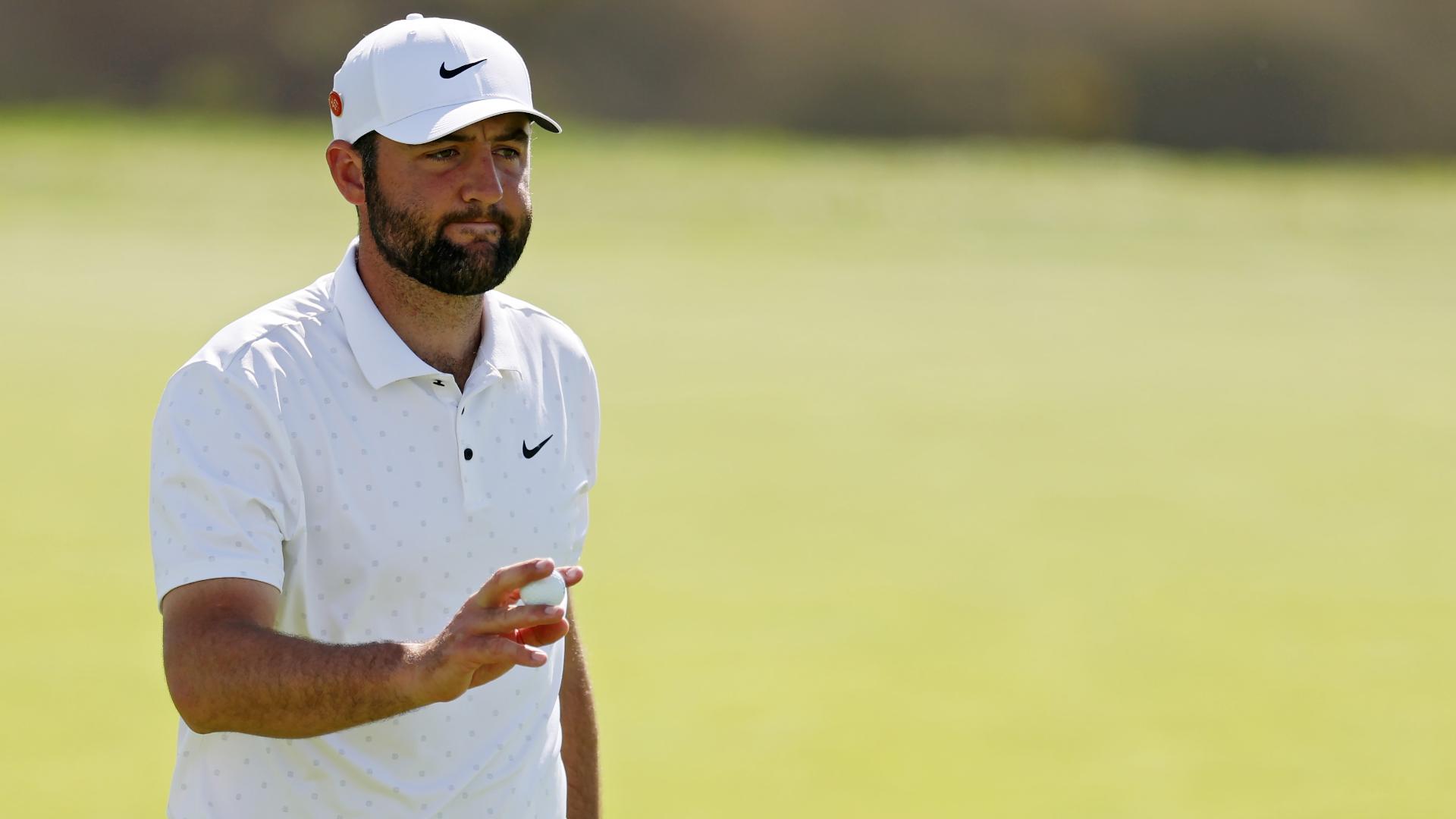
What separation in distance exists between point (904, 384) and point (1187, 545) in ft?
11.3

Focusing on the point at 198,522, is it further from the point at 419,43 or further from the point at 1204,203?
the point at 1204,203

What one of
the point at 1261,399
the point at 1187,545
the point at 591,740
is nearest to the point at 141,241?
the point at 1261,399

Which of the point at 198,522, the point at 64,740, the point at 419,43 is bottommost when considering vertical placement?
the point at 64,740

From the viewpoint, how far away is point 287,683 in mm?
1790

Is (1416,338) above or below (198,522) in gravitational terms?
below

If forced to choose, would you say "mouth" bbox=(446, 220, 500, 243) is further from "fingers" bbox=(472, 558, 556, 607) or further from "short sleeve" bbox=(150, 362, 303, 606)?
"fingers" bbox=(472, 558, 556, 607)

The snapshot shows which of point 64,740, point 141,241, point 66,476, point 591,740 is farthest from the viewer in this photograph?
point 141,241

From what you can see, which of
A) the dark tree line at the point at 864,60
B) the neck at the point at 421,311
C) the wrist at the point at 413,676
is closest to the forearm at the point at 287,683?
the wrist at the point at 413,676

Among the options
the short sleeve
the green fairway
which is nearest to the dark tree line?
the green fairway

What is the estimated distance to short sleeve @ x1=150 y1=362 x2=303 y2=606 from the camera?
6.15 feet

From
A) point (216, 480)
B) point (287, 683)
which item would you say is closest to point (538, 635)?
point (287, 683)

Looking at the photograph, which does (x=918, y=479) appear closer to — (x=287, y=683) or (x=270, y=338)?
(x=270, y=338)

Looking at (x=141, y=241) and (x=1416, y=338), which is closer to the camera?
(x=1416, y=338)

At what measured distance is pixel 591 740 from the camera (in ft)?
8.25
